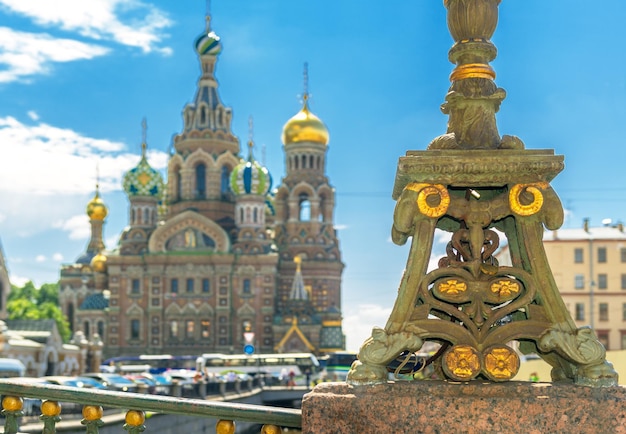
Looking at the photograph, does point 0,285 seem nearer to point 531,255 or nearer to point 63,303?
point 63,303

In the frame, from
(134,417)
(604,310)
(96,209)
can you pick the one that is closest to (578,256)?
(604,310)

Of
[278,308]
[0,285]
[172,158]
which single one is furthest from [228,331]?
[0,285]

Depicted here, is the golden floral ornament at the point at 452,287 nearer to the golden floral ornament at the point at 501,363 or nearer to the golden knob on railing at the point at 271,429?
the golden floral ornament at the point at 501,363

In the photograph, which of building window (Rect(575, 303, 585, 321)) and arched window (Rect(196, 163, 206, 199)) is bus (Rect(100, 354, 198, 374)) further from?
building window (Rect(575, 303, 585, 321))

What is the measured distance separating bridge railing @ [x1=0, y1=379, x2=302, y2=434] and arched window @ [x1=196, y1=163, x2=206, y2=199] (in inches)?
2162

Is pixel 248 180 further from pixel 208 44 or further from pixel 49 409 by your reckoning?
pixel 49 409

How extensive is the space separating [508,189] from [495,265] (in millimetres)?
299

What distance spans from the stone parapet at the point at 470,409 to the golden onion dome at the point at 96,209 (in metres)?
68.5

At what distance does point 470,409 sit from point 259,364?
4404 centimetres

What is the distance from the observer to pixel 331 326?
53438 millimetres


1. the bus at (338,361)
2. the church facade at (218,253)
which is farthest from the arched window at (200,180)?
the bus at (338,361)

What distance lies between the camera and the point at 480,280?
3.11 metres

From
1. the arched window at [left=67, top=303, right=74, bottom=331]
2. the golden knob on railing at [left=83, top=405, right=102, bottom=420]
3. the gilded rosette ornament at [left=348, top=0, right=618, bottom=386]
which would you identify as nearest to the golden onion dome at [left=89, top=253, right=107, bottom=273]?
the arched window at [left=67, top=303, right=74, bottom=331]

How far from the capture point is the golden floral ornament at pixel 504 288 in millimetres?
3064
